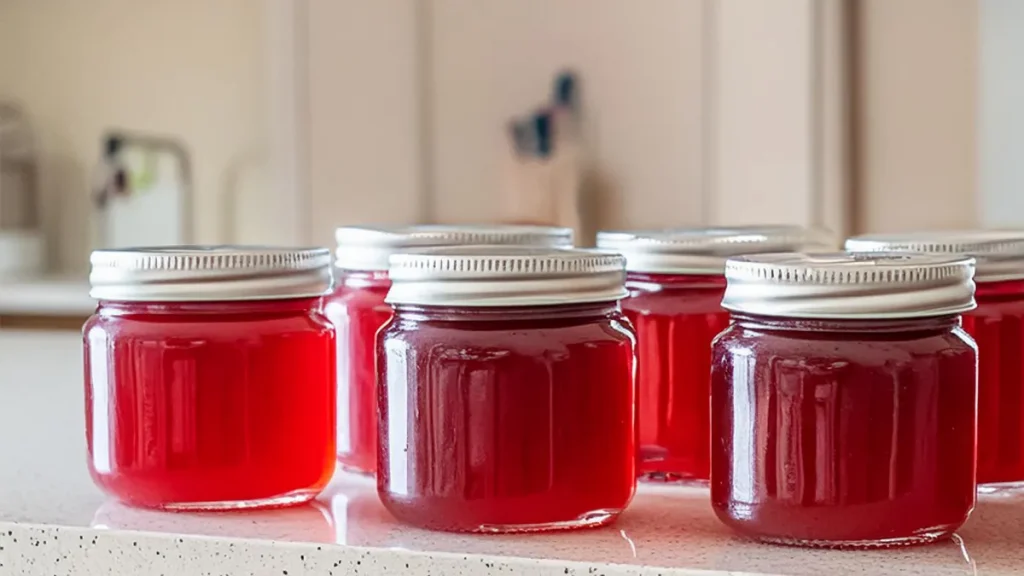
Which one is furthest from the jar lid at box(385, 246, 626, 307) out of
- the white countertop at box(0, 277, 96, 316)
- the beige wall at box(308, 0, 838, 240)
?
the white countertop at box(0, 277, 96, 316)

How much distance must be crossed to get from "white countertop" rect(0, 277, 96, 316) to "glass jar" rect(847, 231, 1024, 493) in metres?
2.54

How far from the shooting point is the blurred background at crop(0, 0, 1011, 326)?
268cm

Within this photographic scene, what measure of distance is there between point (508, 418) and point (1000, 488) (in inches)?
11.0

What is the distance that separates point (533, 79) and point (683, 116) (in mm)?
335

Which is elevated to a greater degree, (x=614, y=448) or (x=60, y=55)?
(x=60, y=55)

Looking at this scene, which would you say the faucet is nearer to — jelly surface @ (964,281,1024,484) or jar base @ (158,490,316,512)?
jar base @ (158,490,316,512)

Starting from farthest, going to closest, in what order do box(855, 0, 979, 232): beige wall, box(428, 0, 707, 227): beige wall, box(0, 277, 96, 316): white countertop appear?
1. box(0, 277, 96, 316): white countertop
2. box(428, 0, 707, 227): beige wall
3. box(855, 0, 979, 232): beige wall

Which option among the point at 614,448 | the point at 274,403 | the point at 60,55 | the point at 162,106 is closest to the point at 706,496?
the point at 614,448

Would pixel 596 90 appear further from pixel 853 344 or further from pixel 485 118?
pixel 853 344

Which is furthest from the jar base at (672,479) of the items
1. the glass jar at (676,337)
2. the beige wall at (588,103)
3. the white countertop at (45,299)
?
the white countertop at (45,299)

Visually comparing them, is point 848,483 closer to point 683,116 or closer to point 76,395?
point 76,395

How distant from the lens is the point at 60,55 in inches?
138

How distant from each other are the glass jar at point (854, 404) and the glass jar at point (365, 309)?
0.72 feet

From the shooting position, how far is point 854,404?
594 millimetres
